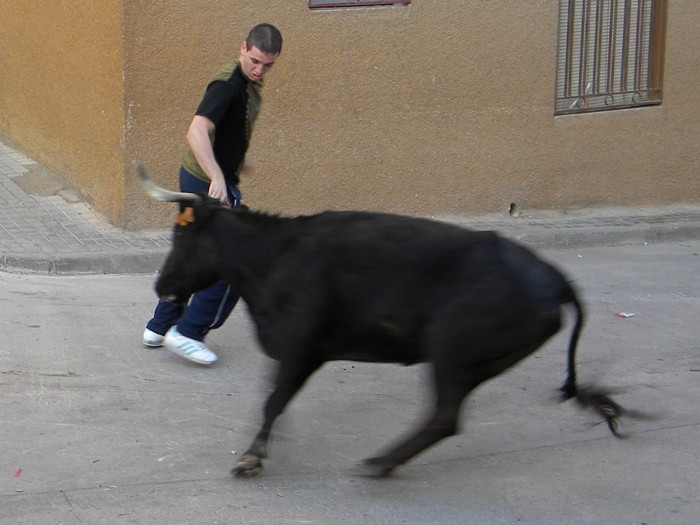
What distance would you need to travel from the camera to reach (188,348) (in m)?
6.18

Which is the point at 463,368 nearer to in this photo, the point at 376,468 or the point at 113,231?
the point at 376,468

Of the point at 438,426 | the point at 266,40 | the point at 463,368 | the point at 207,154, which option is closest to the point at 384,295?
the point at 463,368

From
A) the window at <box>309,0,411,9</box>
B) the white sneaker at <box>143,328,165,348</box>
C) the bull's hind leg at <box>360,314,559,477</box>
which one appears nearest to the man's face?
the white sneaker at <box>143,328,165,348</box>

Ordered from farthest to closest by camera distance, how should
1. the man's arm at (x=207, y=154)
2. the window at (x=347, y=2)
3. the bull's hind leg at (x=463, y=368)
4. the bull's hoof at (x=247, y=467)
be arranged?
the window at (x=347, y=2) < the man's arm at (x=207, y=154) < the bull's hoof at (x=247, y=467) < the bull's hind leg at (x=463, y=368)

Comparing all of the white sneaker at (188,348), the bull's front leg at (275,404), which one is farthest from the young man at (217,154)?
the bull's front leg at (275,404)

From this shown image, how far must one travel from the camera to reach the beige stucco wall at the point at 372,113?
8.27m

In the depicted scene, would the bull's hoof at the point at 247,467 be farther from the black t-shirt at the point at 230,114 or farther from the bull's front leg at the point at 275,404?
the black t-shirt at the point at 230,114

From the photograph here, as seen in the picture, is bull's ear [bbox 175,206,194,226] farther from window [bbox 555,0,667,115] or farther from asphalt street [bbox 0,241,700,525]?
window [bbox 555,0,667,115]

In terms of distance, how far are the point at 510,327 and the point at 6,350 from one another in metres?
3.06

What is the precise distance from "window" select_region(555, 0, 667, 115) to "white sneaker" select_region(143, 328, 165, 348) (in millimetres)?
4703

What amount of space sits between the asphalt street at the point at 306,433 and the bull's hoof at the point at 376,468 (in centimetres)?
6

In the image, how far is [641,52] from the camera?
1037 cm

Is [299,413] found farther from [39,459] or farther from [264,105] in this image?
[264,105]

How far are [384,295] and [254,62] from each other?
164 centimetres
